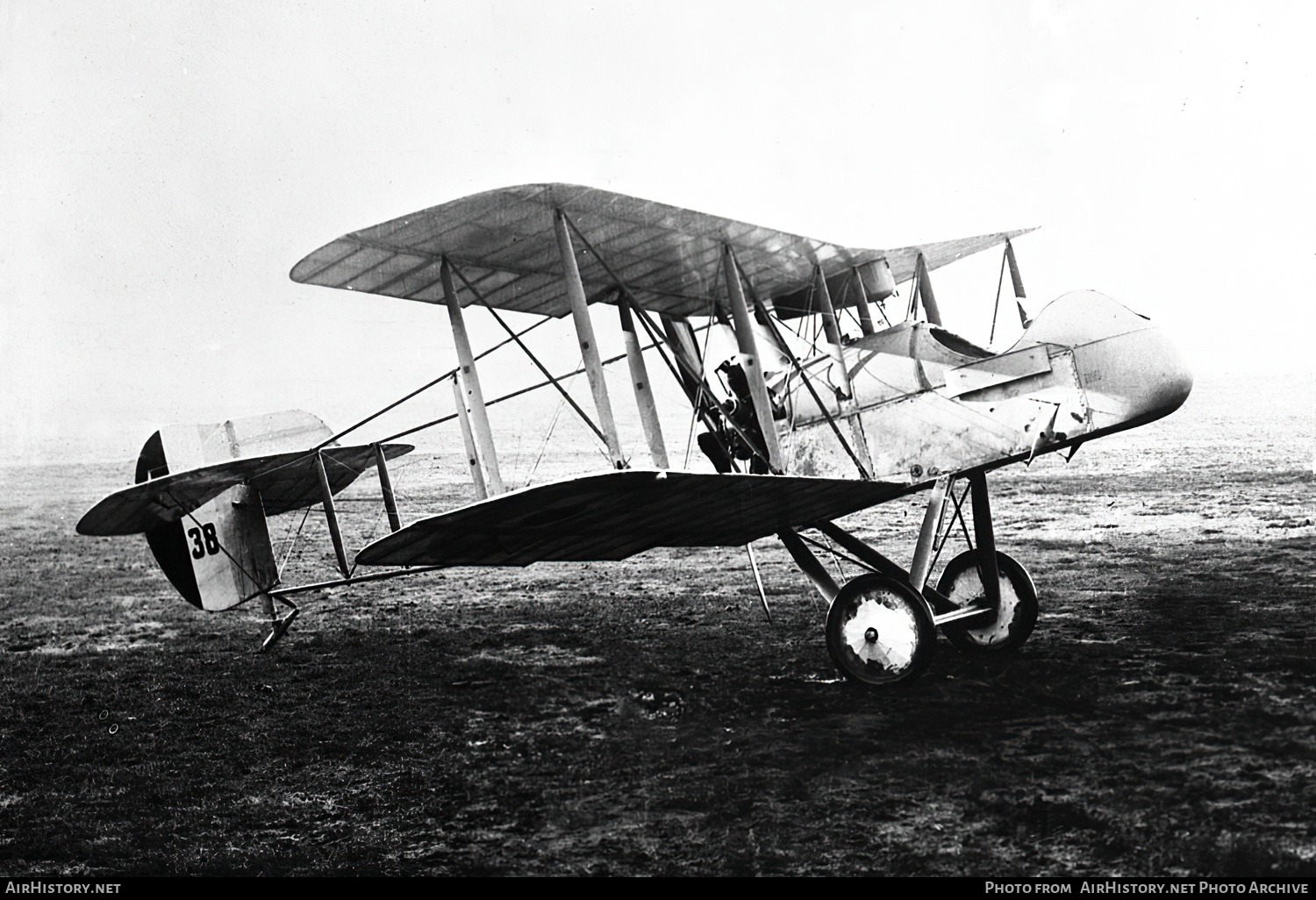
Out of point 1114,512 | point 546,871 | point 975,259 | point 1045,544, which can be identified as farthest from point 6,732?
point 975,259

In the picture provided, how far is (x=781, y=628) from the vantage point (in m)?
7.30

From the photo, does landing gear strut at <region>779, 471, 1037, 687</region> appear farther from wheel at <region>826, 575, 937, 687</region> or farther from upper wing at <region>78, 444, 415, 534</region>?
upper wing at <region>78, 444, 415, 534</region>

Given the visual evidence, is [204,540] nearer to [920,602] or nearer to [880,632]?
[880,632]

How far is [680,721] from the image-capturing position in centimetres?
507

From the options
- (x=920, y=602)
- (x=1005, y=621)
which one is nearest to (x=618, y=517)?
(x=920, y=602)

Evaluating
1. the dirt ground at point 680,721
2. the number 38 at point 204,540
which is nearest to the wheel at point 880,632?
the dirt ground at point 680,721

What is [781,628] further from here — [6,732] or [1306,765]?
[6,732]

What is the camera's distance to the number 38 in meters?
6.35

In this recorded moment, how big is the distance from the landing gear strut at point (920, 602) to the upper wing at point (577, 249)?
1.69 meters

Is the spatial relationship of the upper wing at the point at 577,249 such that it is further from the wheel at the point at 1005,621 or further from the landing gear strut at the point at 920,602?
the wheel at the point at 1005,621

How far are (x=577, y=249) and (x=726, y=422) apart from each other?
1.56 meters

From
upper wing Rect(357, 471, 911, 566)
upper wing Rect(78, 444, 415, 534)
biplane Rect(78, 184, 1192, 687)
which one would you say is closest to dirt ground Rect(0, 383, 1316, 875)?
biplane Rect(78, 184, 1192, 687)

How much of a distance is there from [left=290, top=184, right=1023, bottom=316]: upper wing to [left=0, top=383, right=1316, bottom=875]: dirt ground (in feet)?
8.49

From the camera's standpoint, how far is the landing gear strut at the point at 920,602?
4.91m
